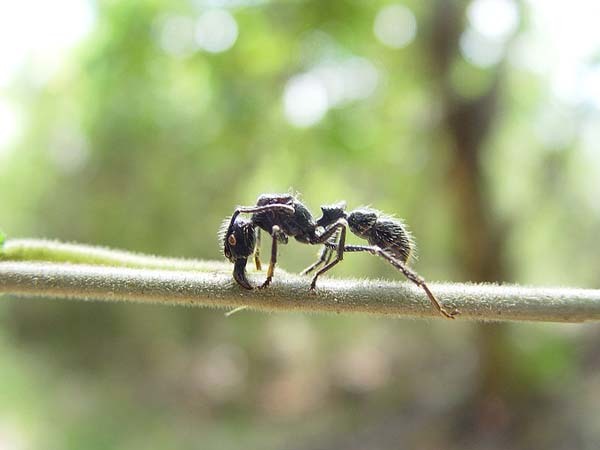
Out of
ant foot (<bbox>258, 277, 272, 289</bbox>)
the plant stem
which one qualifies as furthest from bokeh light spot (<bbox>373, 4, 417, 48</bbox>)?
the plant stem

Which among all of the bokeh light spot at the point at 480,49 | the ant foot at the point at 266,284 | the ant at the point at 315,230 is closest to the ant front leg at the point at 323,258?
the ant at the point at 315,230

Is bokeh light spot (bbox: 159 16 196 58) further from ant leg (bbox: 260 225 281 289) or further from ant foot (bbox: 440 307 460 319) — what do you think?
ant foot (bbox: 440 307 460 319)

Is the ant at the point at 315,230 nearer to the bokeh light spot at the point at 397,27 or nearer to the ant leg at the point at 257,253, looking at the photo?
the ant leg at the point at 257,253

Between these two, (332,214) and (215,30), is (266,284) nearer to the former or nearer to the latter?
(332,214)

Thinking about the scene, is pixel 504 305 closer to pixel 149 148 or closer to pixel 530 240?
pixel 149 148

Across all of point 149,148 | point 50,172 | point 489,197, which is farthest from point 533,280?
point 50,172

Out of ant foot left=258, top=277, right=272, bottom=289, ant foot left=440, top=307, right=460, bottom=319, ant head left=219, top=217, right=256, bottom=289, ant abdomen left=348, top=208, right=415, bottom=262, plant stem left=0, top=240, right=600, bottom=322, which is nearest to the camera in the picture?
plant stem left=0, top=240, right=600, bottom=322

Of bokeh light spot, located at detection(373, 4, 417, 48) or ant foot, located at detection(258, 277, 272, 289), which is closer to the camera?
ant foot, located at detection(258, 277, 272, 289)
